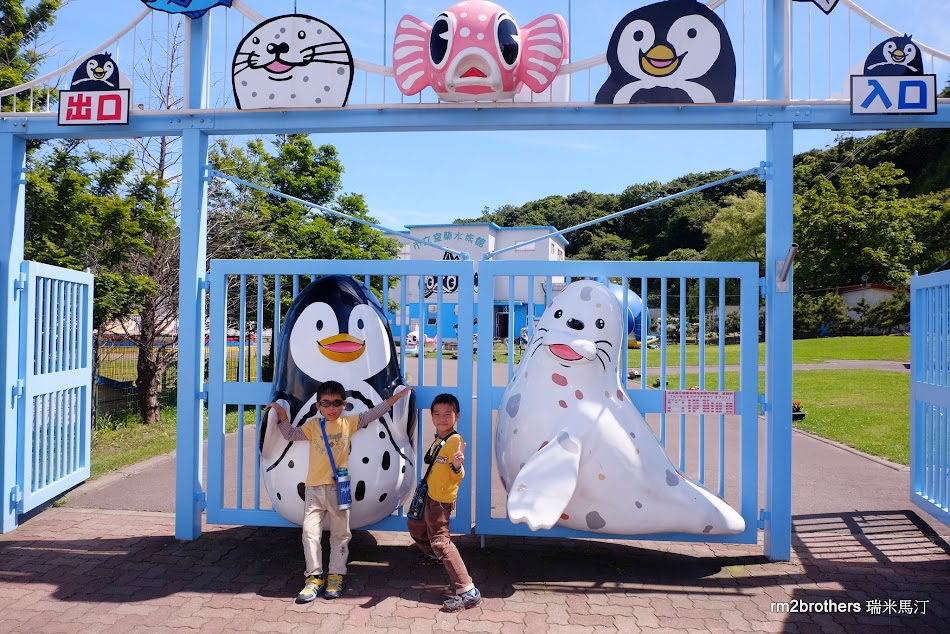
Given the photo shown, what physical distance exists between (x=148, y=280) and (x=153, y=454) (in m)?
2.67

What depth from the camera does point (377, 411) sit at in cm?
430

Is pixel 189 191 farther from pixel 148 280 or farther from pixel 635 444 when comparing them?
pixel 148 280

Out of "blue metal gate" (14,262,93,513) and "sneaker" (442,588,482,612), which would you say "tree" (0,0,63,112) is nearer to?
"blue metal gate" (14,262,93,513)

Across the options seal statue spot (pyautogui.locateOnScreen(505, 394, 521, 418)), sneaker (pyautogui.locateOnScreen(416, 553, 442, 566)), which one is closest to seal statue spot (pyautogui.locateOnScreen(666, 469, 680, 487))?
seal statue spot (pyautogui.locateOnScreen(505, 394, 521, 418))

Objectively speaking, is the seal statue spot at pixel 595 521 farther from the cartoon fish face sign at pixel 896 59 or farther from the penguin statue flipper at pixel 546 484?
the cartoon fish face sign at pixel 896 59

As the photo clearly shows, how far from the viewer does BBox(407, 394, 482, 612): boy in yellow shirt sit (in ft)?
12.9

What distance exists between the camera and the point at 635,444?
4234 millimetres

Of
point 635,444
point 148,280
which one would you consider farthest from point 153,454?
point 635,444

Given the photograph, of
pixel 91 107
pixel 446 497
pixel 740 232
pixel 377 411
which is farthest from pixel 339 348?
pixel 740 232

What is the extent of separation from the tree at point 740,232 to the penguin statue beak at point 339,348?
3506cm

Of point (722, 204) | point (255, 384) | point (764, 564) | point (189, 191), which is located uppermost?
point (722, 204)

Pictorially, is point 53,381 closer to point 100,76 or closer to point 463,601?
point 100,76

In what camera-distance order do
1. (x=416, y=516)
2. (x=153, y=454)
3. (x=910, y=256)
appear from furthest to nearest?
(x=910, y=256), (x=153, y=454), (x=416, y=516)

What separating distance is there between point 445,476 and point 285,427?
3.61ft
